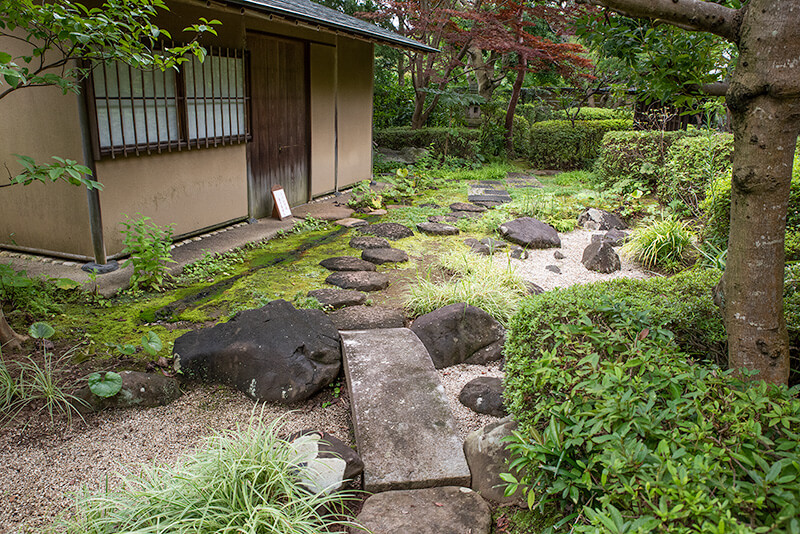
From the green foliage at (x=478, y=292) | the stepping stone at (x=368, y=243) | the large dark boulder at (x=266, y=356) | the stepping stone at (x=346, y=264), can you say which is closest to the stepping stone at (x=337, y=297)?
the green foliage at (x=478, y=292)

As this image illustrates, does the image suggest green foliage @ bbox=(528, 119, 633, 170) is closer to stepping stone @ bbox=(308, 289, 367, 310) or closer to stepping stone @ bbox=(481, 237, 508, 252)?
stepping stone @ bbox=(481, 237, 508, 252)

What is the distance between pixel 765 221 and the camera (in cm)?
199

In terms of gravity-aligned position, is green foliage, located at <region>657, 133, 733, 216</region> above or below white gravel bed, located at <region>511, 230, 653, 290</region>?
above

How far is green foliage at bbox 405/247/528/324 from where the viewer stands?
A: 4.54 meters

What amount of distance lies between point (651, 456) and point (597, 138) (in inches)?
478

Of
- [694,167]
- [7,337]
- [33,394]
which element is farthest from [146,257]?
[694,167]

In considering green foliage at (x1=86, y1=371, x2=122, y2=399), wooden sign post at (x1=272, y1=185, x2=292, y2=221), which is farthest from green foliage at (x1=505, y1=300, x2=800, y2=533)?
wooden sign post at (x1=272, y1=185, x2=292, y2=221)

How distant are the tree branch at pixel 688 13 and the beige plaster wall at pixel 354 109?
26.5 ft

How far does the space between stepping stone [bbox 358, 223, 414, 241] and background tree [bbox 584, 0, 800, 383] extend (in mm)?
5243

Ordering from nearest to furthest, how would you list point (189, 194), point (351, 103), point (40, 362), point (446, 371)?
point (40, 362) < point (446, 371) < point (189, 194) < point (351, 103)

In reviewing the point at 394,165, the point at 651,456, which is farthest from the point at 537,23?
the point at 651,456

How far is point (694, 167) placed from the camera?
728 centimetres

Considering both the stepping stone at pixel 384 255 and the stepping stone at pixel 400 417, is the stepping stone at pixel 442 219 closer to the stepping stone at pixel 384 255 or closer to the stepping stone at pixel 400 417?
the stepping stone at pixel 384 255

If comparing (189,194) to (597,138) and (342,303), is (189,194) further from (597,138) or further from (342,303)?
(597,138)
